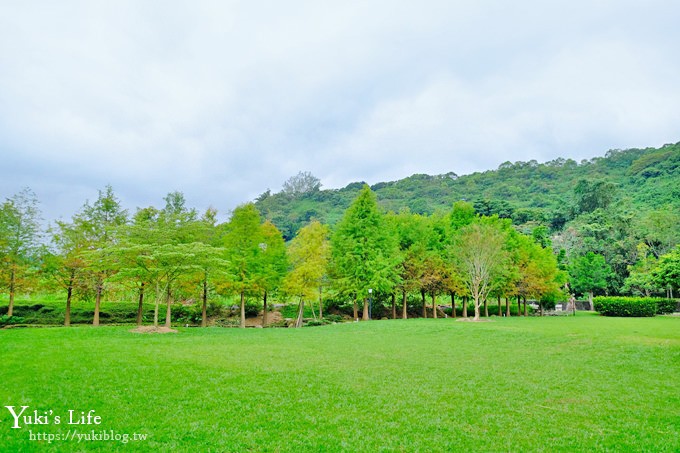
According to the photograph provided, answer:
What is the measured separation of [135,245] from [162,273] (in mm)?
2317

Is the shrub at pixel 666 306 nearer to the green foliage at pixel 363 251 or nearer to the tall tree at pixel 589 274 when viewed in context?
the tall tree at pixel 589 274

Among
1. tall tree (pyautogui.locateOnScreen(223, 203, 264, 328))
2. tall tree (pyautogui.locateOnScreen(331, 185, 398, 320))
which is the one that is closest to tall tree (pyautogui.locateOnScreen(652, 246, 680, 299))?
tall tree (pyautogui.locateOnScreen(331, 185, 398, 320))

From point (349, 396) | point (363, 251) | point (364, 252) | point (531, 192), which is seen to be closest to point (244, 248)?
point (363, 251)

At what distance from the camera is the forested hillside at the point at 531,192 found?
68.2m

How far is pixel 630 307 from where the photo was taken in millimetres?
35656

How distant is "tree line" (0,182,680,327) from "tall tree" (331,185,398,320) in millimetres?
80

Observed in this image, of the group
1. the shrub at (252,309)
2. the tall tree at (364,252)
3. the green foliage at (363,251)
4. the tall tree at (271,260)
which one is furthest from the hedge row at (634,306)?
the shrub at (252,309)

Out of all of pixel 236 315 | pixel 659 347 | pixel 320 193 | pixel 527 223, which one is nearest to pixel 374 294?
pixel 236 315

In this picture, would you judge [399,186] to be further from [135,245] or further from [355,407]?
[355,407]

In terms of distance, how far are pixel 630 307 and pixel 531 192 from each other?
6682cm

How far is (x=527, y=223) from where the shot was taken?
64.4 m

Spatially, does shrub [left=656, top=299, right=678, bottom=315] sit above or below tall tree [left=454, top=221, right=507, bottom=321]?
below

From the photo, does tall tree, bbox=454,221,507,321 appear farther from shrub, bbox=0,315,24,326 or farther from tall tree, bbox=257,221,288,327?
shrub, bbox=0,315,24,326

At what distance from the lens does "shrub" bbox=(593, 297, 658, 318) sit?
3503cm
